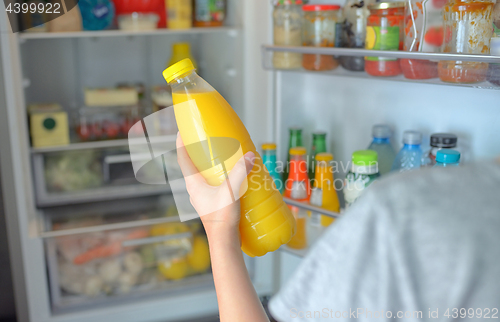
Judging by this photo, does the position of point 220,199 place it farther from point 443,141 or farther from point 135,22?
point 135,22

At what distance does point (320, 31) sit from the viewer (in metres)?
1.04

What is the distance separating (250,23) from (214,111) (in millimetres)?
816

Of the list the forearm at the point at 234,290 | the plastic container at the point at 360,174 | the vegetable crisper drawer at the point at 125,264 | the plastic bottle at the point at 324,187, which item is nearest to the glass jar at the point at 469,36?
the plastic container at the point at 360,174

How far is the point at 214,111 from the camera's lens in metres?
0.72

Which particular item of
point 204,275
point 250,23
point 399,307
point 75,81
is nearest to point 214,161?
point 399,307

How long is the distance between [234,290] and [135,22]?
46.5 inches

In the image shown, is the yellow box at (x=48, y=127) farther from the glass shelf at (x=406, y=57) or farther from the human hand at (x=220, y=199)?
the human hand at (x=220, y=199)

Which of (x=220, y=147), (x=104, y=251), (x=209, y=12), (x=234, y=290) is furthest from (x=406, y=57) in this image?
(x=104, y=251)

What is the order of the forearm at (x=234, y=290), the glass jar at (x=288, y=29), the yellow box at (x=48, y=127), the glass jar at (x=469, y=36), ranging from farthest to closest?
the yellow box at (x=48, y=127)
the glass jar at (x=288, y=29)
the glass jar at (x=469, y=36)
the forearm at (x=234, y=290)

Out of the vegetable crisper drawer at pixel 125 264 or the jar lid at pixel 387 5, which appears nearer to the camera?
the jar lid at pixel 387 5

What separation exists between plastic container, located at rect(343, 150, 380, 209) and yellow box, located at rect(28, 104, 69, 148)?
0.97 m

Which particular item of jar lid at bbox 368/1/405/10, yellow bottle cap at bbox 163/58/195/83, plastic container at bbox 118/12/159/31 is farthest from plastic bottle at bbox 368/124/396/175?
plastic container at bbox 118/12/159/31

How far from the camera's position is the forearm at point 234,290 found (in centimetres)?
54

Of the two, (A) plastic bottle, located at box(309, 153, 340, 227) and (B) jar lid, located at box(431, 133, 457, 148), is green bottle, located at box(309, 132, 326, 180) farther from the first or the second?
(B) jar lid, located at box(431, 133, 457, 148)
